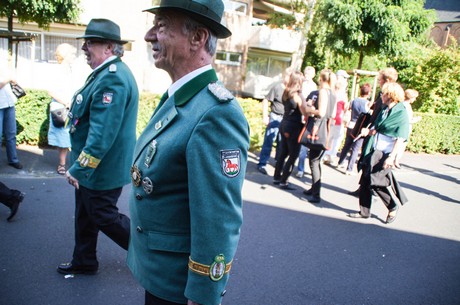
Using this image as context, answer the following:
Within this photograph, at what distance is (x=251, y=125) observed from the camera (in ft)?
31.7

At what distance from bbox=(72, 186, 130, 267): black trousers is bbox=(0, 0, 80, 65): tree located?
5792mm

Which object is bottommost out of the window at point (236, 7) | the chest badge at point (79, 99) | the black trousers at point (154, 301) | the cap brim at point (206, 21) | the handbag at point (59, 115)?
the black trousers at point (154, 301)

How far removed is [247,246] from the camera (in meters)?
4.45

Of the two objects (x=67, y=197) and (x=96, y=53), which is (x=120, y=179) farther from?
(x=67, y=197)

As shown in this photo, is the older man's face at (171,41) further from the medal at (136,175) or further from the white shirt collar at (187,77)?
the medal at (136,175)

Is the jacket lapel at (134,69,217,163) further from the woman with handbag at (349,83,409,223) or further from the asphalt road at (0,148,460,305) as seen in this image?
the woman with handbag at (349,83,409,223)

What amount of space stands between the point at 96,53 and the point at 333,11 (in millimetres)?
12752

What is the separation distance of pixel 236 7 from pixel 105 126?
75.4ft

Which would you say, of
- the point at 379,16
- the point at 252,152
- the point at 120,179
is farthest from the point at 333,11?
the point at 120,179

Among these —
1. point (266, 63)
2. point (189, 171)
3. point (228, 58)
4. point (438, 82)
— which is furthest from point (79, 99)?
point (266, 63)

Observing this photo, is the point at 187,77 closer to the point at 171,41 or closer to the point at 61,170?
the point at 171,41

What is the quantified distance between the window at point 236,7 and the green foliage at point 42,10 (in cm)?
1652

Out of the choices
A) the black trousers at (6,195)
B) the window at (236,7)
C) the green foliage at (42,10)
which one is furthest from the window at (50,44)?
the black trousers at (6,195)

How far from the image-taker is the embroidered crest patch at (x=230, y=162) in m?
1.48
